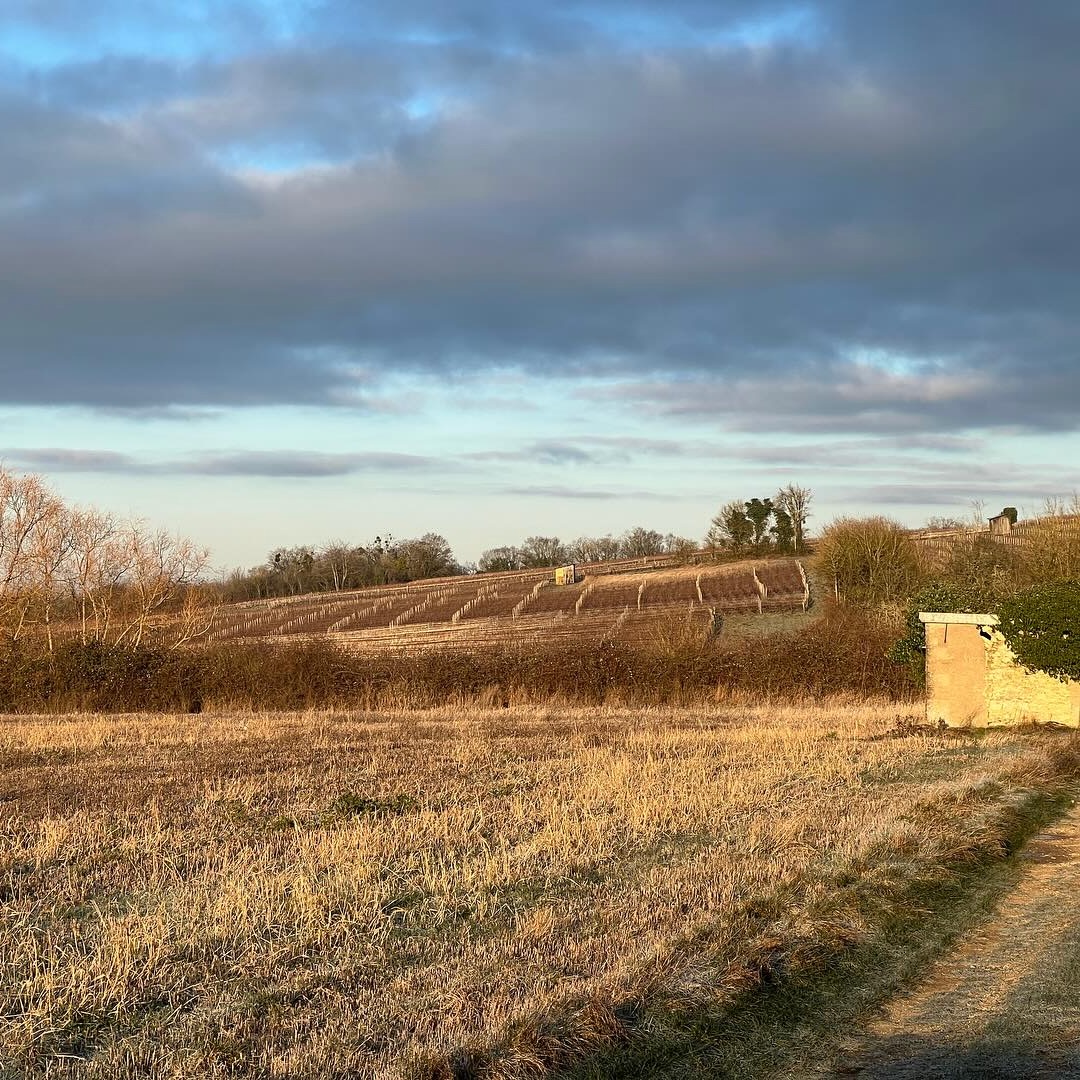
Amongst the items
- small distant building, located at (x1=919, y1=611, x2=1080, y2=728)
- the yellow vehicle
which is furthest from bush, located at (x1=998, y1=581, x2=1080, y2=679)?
the yellow vehicle

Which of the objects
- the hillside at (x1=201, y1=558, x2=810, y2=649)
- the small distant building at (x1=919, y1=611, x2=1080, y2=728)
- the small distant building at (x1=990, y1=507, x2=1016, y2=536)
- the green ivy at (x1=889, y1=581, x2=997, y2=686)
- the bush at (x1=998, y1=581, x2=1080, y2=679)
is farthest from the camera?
the hillside at (x1=201, y1=558, x2=810, y2=649)

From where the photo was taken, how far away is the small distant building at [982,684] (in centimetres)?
2052

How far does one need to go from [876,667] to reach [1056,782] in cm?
2221

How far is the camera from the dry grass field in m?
6.03

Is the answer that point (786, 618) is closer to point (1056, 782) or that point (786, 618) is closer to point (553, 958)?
point (1056, 782)

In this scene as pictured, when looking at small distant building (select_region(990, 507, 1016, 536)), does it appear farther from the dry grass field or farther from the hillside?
the dry grass field

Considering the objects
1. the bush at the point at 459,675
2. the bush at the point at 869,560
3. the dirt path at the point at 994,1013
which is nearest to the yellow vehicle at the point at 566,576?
the bush at the point at 869,560

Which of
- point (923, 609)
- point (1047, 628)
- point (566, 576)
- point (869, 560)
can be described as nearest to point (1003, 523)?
point (869, 560)

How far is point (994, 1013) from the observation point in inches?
254

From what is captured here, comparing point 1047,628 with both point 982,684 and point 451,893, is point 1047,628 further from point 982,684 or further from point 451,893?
point 451,893

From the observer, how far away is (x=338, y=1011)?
6355mm

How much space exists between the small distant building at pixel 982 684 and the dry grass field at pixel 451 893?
2.07m

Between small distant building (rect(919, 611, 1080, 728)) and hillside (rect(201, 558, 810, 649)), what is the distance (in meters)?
33.3

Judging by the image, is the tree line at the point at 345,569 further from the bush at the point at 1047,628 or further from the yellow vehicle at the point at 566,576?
the bush at the point at 1047,628
